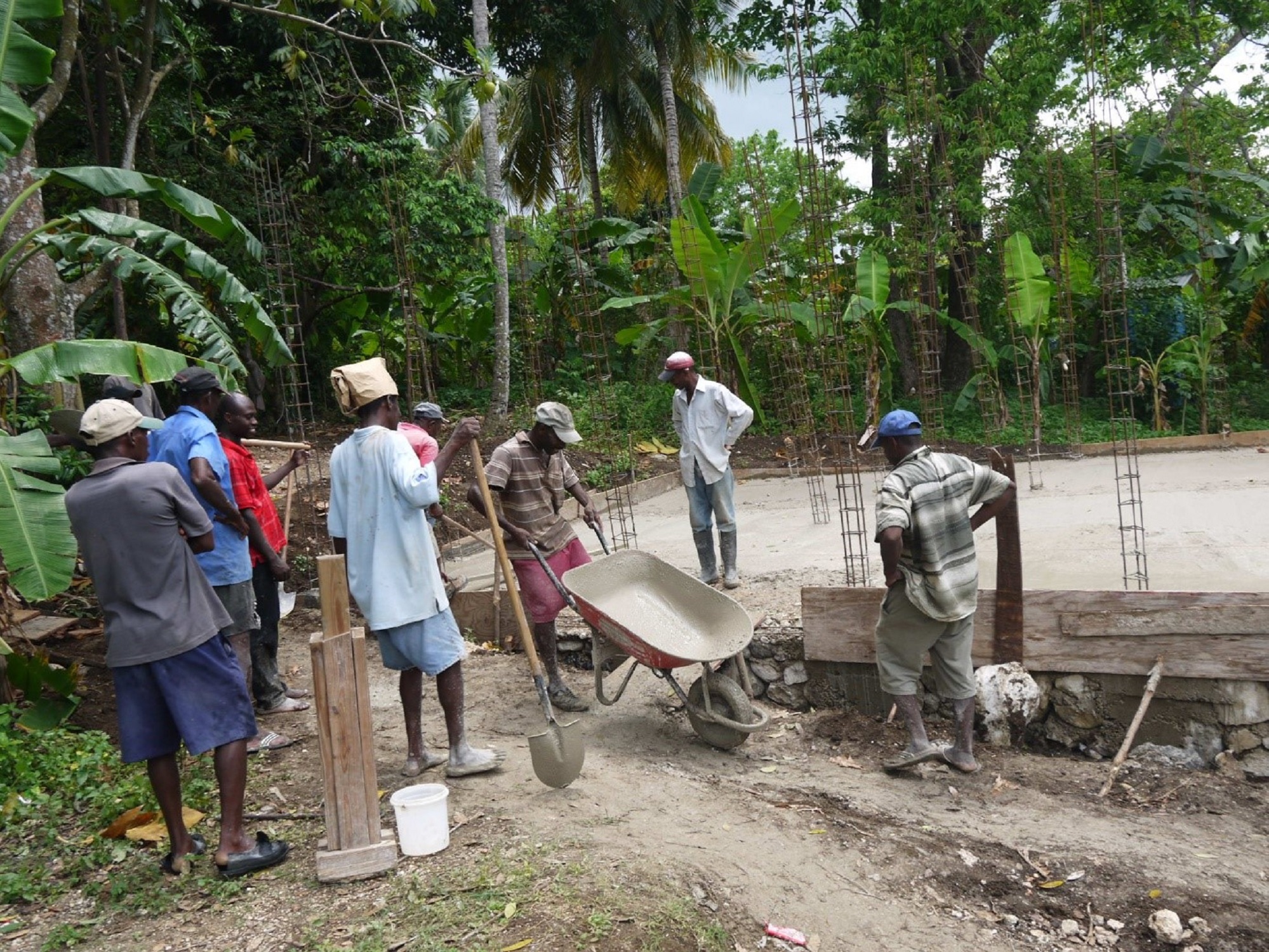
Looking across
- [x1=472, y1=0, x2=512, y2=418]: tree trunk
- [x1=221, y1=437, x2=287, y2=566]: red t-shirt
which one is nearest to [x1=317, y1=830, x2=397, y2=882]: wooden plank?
[x1=221, y1=437, x2=287, y2=566]: red t-shirt

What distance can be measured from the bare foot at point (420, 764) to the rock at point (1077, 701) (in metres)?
3.22

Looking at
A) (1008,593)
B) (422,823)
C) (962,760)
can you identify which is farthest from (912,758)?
(422,823)

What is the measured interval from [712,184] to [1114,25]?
5.86m

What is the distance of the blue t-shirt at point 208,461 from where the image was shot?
15.1 feet

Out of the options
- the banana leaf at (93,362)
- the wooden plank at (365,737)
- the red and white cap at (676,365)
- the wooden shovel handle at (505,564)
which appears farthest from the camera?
the red and white cap at (676,365)

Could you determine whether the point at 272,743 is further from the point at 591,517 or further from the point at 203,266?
the point at 203,266

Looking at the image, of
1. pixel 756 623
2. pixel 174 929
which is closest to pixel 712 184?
pixel 756 623

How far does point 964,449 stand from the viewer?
1282 centimetres

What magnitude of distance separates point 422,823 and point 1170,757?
3.74 meters

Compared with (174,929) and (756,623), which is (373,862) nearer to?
(174,929)

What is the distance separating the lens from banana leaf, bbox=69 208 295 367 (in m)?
5.80

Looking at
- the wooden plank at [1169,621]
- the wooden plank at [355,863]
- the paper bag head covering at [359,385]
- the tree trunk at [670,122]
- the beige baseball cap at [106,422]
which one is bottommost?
the wooden plank at [355,863]

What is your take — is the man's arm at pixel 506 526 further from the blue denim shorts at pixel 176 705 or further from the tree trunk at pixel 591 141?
the tree trunk at pixel 591 141

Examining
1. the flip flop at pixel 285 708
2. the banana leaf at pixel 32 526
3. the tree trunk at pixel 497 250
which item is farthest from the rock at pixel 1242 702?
the tree trunk at pixel 497 250
